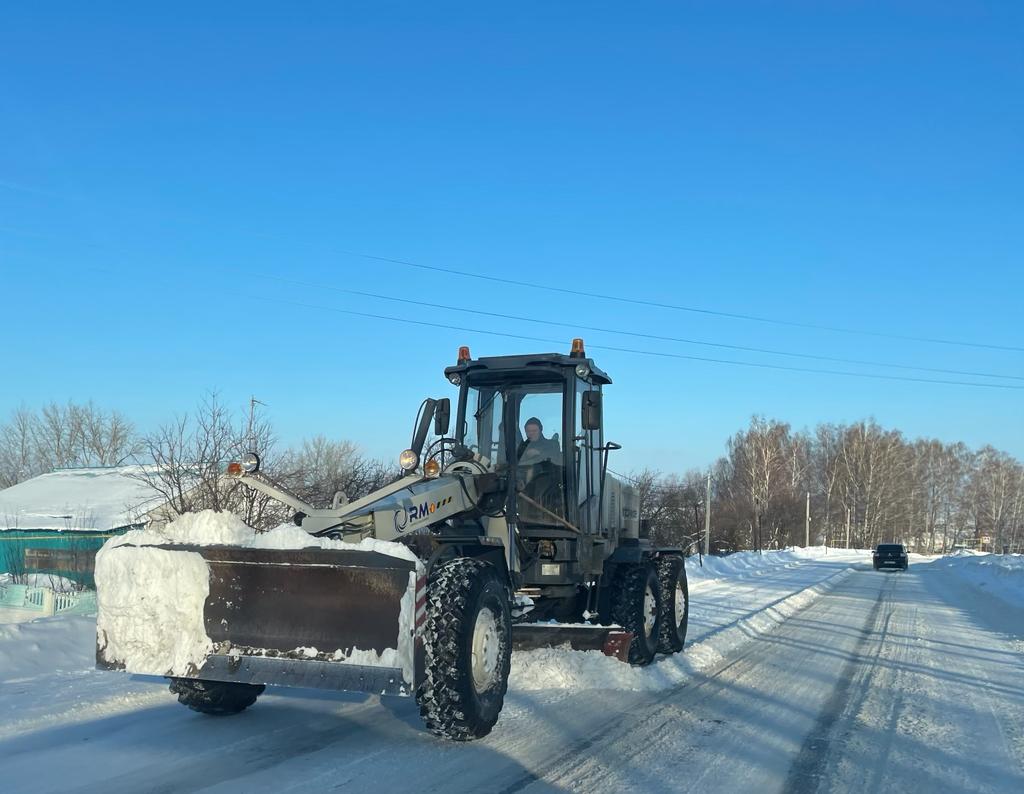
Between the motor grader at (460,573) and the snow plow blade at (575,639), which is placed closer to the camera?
the motor grader at (460,573)

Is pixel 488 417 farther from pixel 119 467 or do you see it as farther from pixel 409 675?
pixel 119 467

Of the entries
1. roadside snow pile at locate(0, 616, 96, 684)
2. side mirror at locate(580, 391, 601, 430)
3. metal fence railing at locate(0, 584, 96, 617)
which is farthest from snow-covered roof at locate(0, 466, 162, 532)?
side mirror at locate(580, 391, 601, 430)

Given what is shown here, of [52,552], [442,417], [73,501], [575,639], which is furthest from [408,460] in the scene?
[73,501]

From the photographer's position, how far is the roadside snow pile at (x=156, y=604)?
6258 millimetres

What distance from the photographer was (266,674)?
6016mm

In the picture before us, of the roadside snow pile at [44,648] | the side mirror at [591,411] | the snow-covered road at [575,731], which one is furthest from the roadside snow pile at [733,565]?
the roadside snow pile at [44,648]

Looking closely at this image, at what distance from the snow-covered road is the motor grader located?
0.38 m

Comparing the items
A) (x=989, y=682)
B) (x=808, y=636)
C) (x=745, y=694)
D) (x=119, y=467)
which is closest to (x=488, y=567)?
(x=745, y=694)

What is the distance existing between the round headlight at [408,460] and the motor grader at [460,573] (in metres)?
0.02

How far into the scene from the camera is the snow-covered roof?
3216 centimetres

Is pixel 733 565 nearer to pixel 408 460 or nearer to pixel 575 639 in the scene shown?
pixel 575 639

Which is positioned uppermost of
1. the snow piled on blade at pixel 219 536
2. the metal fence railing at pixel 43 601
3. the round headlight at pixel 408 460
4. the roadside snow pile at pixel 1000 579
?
the round headlight at pixel 408 460

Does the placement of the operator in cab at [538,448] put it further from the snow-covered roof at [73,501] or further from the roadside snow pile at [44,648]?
the snow-covered roof at [73,501]

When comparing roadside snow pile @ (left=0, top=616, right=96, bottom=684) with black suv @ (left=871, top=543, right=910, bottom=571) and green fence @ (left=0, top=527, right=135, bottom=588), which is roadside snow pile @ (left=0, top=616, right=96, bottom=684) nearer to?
green fence @ (left=0, top=527, right=135, bottom=588)
